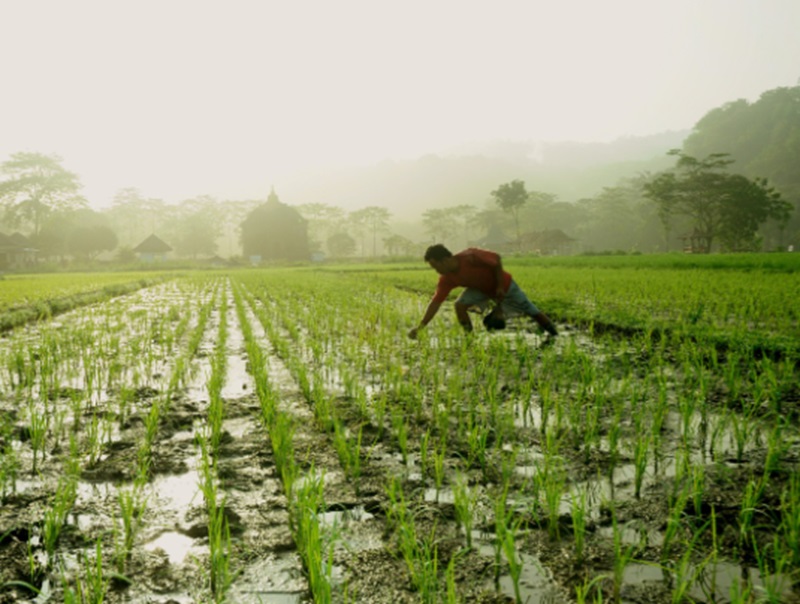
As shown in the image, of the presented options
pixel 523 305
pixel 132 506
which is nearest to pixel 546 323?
pixel 523 305

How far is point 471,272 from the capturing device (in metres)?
5.14

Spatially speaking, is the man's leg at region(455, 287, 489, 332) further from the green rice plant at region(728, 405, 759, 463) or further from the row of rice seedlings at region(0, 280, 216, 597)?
the row of rice seedlings at region(0, 280, 216, 597)

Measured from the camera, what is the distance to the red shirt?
5.04 meters

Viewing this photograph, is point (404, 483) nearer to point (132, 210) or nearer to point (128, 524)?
point (128, 524)

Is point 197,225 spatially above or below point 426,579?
above

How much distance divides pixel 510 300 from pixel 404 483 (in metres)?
3.64

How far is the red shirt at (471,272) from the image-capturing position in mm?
5043

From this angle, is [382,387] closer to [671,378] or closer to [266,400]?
[266,400]

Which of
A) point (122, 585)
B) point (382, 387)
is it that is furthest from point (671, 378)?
point (122, 585)

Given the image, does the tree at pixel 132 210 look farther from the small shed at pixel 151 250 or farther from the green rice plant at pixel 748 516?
the green rice plant at pixel 748 516

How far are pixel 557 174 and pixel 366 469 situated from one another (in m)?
210

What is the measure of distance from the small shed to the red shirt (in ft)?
149

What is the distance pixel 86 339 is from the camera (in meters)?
5.62

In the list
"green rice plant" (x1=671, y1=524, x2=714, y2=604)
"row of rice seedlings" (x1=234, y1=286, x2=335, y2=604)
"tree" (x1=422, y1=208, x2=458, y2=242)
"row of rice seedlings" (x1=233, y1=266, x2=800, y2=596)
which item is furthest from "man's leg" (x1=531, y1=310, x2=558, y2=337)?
"tree" (x1=422, y1=208, x2=458, y2=242)
